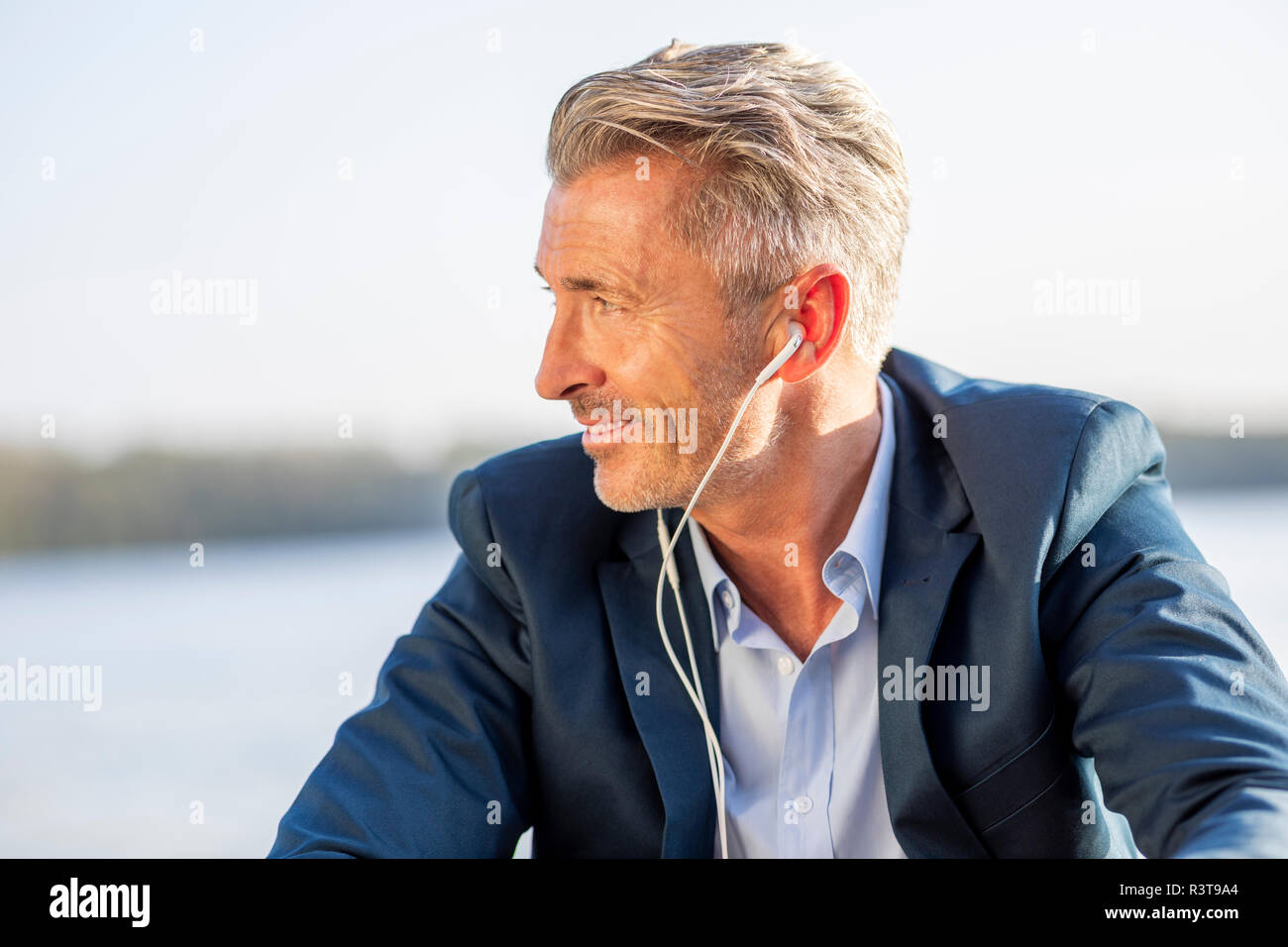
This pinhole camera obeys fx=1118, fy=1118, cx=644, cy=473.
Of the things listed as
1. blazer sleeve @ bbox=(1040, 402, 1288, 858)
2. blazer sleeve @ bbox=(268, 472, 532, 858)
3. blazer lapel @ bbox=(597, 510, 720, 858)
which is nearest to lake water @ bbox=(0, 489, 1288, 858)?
blazer sleeve @ bbox=(268, 472, 532, 858)

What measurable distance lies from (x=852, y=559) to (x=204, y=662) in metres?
4.02

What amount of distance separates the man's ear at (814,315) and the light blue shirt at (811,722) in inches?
8.2

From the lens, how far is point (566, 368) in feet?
5.12

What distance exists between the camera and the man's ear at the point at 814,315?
1673 mm

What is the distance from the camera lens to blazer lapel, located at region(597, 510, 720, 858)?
150 cm

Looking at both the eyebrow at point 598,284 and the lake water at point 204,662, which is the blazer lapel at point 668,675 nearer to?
the eyebrow at point 598,284

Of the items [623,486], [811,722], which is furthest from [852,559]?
[623,486]

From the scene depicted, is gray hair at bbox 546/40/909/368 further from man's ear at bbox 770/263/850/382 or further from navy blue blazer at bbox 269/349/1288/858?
navy blue blazer at bbox 269/349/1288/858

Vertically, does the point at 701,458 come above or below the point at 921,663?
above

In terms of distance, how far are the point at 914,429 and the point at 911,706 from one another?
47cm

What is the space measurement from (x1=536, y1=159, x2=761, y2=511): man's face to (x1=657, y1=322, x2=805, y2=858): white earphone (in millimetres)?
61

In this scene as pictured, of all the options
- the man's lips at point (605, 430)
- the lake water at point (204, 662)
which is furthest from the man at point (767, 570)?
the lake water at point (204, 662)

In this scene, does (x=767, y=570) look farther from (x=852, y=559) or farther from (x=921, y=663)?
(x=921, y=663)
